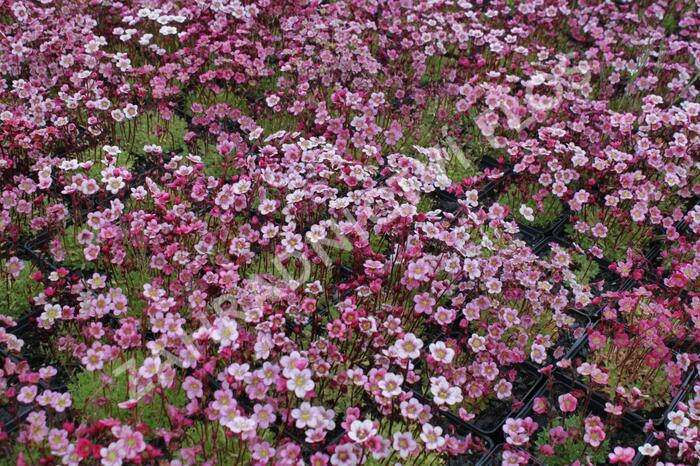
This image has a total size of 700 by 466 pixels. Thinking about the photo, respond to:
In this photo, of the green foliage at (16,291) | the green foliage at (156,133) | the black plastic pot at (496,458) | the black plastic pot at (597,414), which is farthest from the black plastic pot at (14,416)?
the black plastic pot at (597,414)

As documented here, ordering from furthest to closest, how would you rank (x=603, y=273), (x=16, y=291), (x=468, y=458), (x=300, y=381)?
(x=603, y=273), (x=16, y=291), (x=468, y=458), (x=300, y=381)

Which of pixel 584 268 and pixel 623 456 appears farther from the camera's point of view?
pixel 584 268

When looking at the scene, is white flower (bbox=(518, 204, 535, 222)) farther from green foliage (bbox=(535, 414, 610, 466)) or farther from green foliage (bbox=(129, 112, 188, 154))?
green foliage (bbox=(129, 112, 188, 154))

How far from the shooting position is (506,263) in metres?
4.62

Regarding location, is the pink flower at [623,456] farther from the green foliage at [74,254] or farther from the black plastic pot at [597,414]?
the green foliage at [74,254]

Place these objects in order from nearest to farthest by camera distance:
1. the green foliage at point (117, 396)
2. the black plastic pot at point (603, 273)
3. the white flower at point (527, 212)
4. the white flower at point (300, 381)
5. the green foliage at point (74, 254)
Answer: the white flower at point (300, 381)
the green foliage at point (117, 396)
the green foliage at point (74, 254)
the black plastic pot at point (603, 273)
the white flower at point (527, 212)

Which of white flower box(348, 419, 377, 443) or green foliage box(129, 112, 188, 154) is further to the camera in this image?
green foliage box(129, 112, 188, 154)

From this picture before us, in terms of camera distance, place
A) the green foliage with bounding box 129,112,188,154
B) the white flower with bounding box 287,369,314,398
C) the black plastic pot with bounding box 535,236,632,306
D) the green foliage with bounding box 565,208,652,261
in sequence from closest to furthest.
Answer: the white flower with bounding box 287,369,314,398, the black plastic pot with bounding box 535,236,632,306, the green foliage with bounding box 565,208,652,261, the green foliage with bounding box 129,112,188,154

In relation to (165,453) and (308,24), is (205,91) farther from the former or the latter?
(165,453)

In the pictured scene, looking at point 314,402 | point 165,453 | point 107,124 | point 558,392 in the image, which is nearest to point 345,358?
point 314,402

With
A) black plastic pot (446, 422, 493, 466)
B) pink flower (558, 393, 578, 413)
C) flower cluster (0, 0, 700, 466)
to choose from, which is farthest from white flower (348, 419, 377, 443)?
pink flower (558, 393, 578, 413)

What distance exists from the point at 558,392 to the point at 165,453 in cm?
233

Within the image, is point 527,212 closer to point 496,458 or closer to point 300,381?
point 496,458

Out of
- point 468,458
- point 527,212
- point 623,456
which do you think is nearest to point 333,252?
point 527,212
